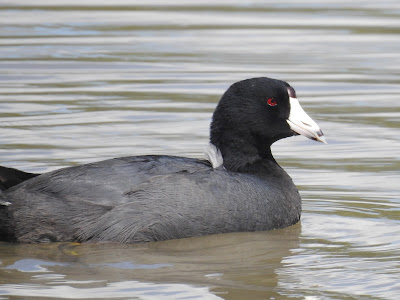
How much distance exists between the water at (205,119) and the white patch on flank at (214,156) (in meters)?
0.57

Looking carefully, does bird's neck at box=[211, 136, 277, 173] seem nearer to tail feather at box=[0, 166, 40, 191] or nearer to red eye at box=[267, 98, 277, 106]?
red eye at box=[267, 98, 277, 106]

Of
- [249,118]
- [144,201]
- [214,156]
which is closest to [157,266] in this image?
[144,201]

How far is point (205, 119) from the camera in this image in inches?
424

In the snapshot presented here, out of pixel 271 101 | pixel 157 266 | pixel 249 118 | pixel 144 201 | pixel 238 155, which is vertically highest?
pixel 271 101

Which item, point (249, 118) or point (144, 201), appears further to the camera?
point (249, 118)

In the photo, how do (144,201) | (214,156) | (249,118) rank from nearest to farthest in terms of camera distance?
(144,201) → (214,156) → (249,118)

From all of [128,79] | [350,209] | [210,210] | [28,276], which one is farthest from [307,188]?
[128,79]

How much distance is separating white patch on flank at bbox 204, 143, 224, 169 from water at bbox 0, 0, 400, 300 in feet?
1.86

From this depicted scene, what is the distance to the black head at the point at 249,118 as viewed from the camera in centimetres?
783

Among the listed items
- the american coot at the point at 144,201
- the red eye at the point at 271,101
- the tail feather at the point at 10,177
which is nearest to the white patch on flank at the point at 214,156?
the american coot at the point at 144,201

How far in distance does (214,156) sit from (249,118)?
15.6 inches

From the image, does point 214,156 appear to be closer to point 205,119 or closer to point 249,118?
point 249,118

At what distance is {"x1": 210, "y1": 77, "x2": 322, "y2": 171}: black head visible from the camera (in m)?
7.83

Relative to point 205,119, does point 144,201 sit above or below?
below
